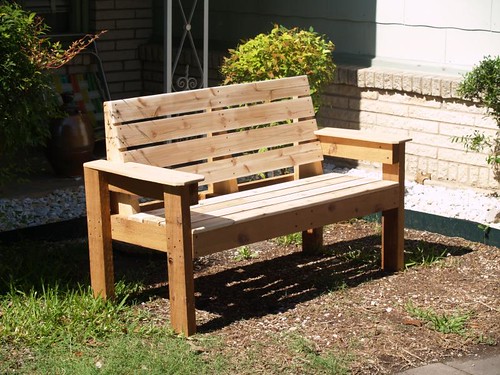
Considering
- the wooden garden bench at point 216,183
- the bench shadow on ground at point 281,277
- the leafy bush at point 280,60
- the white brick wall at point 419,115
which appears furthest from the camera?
the white brick wall at point 419,115

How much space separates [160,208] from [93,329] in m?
0.89

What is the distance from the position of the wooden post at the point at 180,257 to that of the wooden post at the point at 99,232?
0.48m

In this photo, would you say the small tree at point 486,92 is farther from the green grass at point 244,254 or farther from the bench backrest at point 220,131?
the green grass at point 244,254

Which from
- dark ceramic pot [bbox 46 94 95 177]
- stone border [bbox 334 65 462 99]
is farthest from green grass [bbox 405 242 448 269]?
dark ceramic pot [bbox 46 94 95 177]

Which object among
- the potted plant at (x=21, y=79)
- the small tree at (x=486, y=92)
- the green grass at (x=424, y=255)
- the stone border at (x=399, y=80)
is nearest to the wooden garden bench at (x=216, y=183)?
the green grass at (x=424, y=255)

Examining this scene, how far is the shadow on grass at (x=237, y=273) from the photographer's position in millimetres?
5695

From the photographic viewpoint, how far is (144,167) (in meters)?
5.23

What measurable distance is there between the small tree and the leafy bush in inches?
41.2

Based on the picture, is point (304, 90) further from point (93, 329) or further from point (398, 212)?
point (93, 329)

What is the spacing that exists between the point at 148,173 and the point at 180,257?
0.43 m

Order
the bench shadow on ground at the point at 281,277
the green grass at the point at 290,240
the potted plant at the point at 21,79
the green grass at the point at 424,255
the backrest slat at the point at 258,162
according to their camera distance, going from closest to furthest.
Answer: the potted plant at the point at 21,79
the bench shadow on ground at the point at 281,277
the backrest slat at the point at 258,162
the green grass at the point at 424,255
the green grass at the point at 290,240

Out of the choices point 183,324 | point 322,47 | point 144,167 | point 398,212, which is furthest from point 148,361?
point 322,47

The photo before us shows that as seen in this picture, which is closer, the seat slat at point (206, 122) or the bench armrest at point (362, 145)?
the seat slat at point (206, 122)

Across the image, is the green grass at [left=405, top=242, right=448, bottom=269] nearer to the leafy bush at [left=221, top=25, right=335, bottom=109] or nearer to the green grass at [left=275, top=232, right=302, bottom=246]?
the green grass at [left=275, top=232, right=302, bottom=246]
